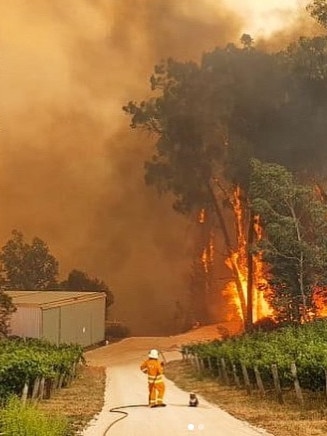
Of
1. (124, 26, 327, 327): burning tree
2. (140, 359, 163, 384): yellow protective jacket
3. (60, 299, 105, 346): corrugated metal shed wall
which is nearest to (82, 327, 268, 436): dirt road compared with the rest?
(140, 359, 163, 384): yellow protective jacket

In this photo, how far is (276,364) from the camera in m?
23.4

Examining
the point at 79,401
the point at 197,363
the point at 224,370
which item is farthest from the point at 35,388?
the point at 197,363

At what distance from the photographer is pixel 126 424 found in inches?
666

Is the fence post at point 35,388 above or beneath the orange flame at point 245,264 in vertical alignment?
beneath

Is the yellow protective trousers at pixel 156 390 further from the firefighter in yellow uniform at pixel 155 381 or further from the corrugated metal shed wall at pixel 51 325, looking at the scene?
the corrugated metal shed wall at pixel 51 325

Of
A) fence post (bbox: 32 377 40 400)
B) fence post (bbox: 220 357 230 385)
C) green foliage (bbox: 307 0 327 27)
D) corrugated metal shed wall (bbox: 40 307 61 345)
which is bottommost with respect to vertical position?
fence post (bbox: 32 377 40 400)

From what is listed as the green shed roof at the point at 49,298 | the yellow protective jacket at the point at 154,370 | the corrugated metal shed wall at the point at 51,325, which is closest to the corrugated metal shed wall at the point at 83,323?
the green shed roof at the point at 49,298

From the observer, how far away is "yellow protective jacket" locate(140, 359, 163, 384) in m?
20.4

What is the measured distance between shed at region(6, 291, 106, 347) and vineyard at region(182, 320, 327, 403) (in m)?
17.7

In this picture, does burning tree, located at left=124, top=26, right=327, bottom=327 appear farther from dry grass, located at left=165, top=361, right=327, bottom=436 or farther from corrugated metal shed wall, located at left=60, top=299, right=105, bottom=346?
dry grass, located at left=165, top=361, right=327, bottom=436

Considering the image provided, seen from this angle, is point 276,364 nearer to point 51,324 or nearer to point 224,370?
point 224,370

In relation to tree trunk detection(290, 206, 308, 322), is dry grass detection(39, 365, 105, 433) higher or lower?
lower

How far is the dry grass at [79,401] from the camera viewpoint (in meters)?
18.9

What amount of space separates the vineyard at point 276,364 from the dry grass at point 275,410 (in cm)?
42
